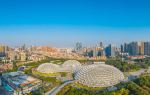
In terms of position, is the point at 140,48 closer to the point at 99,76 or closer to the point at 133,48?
the point at 133,48

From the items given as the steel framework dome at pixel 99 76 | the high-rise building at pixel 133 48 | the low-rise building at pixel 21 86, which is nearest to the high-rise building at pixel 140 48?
the high-rise building at pixel 133 48

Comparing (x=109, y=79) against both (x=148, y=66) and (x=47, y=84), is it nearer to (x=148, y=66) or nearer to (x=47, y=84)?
(x=47, y=84)

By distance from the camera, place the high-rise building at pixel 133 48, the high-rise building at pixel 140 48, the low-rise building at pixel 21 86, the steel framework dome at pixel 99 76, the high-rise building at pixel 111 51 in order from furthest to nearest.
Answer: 1. the high-rise building at pixel 133 48
2. the high-rise building at pixel 111 51
3. the high-rise building at pixel 140 48
4. the steel framework dome at pixel 99 76
5. the low-rise building at pixel 21 86

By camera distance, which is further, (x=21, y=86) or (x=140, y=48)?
(x=140, y=48)

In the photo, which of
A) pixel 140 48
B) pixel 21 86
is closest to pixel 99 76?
pixel 21 86

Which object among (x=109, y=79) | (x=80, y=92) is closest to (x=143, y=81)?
(x=109, y=79)

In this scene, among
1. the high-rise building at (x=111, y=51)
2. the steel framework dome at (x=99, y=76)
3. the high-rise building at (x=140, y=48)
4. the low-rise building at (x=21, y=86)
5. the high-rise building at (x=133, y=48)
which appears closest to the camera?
the low-rise building at (x=21, y=86)

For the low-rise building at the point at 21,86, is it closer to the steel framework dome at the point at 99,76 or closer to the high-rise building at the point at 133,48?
the steel framework dome at the point at 99,76

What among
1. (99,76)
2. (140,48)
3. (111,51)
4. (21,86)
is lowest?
(21,86)

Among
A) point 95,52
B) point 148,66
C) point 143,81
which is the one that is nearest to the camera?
point 143,81
